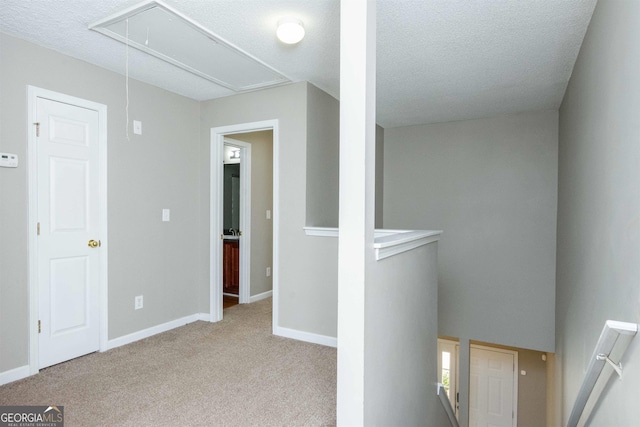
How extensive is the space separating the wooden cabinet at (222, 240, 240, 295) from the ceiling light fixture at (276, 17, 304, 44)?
3205mm

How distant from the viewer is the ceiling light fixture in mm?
2203

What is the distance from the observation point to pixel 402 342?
214 cm

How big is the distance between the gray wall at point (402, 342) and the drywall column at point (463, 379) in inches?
69.6

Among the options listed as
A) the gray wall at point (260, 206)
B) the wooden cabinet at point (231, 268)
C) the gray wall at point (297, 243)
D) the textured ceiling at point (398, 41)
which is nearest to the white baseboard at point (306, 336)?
the gray wall at point (297, 243)

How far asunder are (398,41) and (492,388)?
19.1ft

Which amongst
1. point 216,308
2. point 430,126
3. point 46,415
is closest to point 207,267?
point 216,308

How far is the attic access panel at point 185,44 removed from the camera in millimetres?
2176

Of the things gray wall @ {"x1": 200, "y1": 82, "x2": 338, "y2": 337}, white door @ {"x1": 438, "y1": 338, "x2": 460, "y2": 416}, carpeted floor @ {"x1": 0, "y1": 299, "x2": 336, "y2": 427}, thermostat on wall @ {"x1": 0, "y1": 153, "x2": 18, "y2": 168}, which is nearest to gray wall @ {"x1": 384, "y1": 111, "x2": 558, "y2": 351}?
white door @ {"x1": 438, "y1": 338, "x2": 460, "y2": 416}

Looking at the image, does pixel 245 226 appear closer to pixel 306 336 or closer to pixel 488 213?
pixel 306 336

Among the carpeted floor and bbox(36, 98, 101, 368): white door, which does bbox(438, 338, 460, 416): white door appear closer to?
the carpeted floor

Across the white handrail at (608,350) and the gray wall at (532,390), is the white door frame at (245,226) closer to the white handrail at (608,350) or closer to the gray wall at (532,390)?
the white handrail at (608,350)

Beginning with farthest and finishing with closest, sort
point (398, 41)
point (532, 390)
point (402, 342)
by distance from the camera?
point (532, 390) < point (398, 41) < point (402, 342)

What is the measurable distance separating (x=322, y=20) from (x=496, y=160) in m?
3.19

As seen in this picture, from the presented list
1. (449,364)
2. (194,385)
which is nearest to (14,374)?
(194,385)
